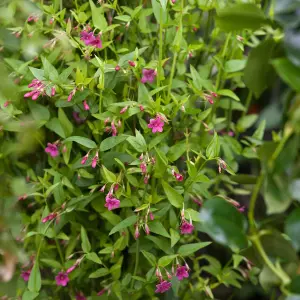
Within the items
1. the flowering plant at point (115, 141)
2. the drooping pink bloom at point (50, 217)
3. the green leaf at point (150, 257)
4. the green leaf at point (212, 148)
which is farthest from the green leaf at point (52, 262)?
the green leaf at point (212, 148)

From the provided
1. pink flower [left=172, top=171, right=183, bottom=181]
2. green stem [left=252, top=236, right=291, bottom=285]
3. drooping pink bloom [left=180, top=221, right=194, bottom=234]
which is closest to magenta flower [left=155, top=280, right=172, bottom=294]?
drooping pink bloom [left=180, top=221, right=194, bottom=234]

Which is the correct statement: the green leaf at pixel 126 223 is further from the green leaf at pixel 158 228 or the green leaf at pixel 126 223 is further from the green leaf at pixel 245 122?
the green leaf at pixel 245 122

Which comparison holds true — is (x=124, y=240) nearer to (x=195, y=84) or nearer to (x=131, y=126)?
(x=131, y=126)

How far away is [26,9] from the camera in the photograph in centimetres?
118

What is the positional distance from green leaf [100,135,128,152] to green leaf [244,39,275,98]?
28 cm

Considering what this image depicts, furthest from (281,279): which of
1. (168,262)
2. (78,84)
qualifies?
(78,84)

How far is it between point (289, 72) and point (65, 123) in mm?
599

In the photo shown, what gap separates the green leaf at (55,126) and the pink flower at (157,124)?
21 cm

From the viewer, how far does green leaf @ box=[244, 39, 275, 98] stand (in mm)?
931

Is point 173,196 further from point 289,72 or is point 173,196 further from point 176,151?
point 289,72

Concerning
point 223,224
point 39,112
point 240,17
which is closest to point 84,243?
point 39,112

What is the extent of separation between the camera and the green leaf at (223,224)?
0.81 m

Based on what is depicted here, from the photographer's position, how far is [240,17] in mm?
820

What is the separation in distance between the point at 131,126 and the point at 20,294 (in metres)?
0.45
